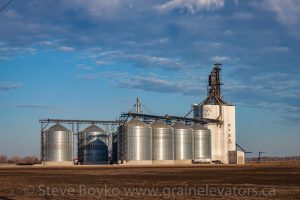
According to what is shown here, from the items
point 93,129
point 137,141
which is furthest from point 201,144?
point 93,129

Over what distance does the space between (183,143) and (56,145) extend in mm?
30763

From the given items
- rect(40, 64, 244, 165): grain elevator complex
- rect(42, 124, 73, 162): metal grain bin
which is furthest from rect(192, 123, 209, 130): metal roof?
rect(42, 124, 73, 162): metal grain bin

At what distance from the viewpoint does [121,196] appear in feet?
84.5

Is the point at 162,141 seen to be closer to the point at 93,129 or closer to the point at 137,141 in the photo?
the point at 137,141

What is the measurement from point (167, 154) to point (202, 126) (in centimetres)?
1409

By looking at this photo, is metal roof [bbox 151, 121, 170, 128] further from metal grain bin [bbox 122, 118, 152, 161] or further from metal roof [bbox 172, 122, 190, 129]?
metal roof [bbox 172, 122, 190, 129]

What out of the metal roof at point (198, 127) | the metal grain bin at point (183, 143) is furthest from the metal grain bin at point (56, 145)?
the metal roof at point (198, 127)

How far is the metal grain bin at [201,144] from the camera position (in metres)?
125

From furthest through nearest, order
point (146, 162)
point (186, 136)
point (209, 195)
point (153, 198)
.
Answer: point (186, 136)
point (146, 162)
point (209, 195)
point (153, 198)

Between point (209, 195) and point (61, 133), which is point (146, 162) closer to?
point (61, 133)

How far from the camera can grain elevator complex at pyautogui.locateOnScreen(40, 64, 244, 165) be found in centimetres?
11569

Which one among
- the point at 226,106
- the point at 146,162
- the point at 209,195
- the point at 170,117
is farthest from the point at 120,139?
the point at 209,195

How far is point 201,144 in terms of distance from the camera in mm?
125375

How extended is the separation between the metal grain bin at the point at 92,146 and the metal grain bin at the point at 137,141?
1204 centimetres
